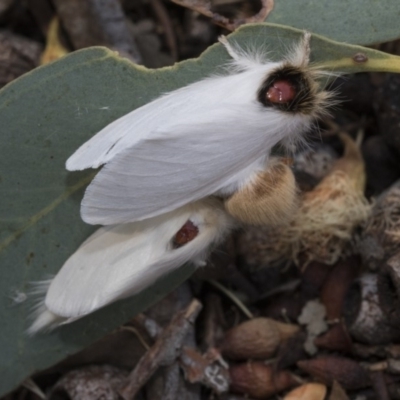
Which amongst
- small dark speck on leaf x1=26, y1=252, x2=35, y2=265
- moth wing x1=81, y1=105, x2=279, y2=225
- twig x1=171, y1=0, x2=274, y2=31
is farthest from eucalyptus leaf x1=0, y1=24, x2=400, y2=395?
moth wing x1=81, y1=105, x2=279, y2=225

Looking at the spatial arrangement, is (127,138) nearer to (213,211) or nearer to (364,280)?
(213,211)

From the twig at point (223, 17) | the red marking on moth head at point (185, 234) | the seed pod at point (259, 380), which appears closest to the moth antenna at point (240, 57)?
the twig at point (223, 17)

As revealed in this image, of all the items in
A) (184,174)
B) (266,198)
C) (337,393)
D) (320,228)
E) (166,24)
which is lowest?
(337,393)

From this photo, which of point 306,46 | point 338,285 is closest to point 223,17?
point 306,46

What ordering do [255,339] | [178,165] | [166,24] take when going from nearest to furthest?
[178,165]
[255,339]
[166,24]

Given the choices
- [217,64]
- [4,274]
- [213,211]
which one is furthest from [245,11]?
[4,274]

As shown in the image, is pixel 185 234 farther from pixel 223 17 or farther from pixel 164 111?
pixel 223 17

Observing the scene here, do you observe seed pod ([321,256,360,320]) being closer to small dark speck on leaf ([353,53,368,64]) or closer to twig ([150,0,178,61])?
small dark speck on leaf ([353,53,368,64])
